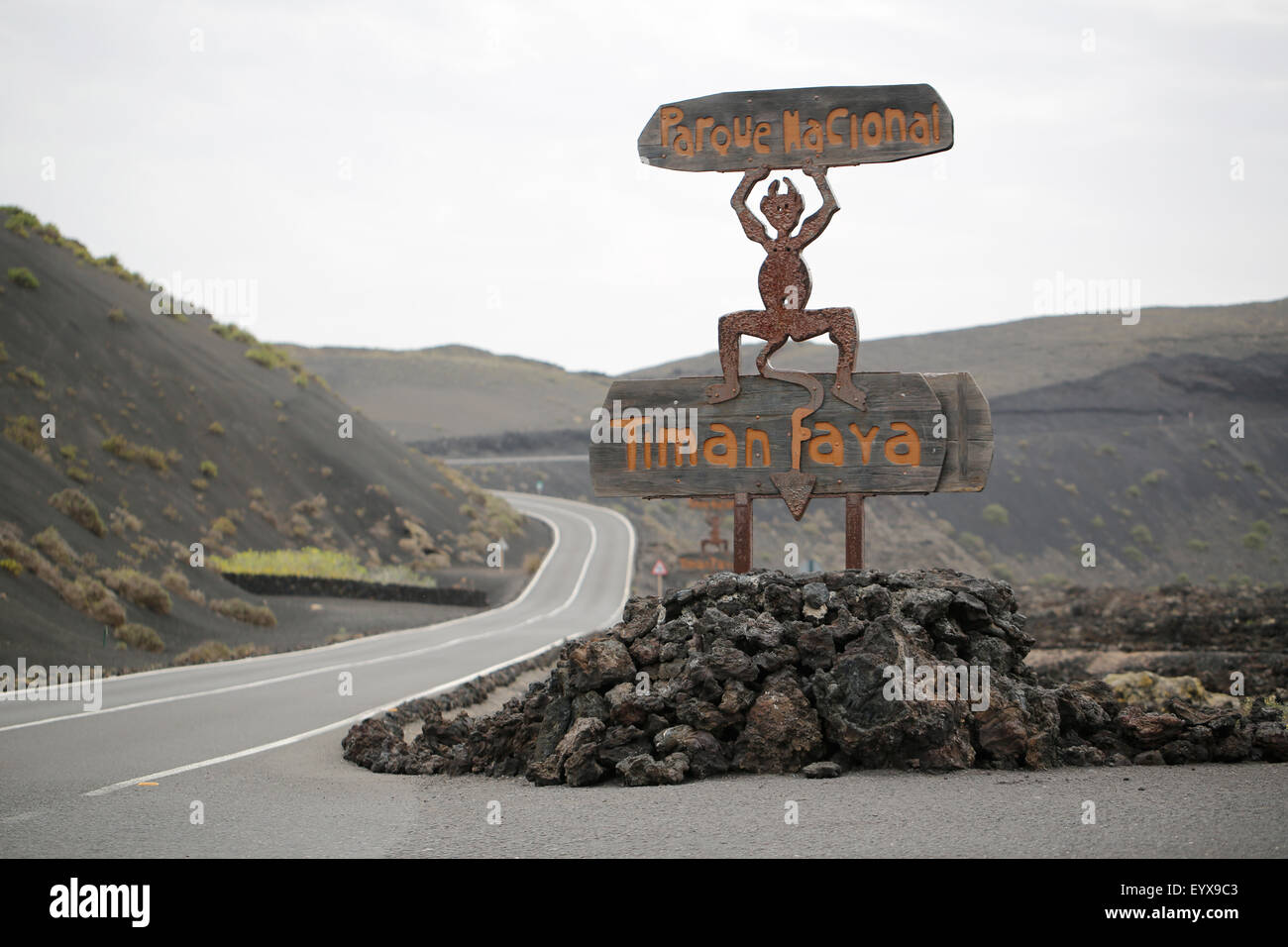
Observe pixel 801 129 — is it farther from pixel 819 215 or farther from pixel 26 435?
pixel 26 435

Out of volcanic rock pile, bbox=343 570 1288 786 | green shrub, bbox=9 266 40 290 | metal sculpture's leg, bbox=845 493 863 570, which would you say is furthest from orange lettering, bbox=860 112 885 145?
green shrub, bbox=9 266 40 290

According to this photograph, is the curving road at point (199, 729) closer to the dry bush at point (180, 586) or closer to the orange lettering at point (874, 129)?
the dry bush at point (180, 586)

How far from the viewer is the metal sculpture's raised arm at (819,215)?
340 inches

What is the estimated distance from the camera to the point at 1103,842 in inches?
192

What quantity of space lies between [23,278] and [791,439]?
1405 inches

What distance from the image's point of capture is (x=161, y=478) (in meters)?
33.9

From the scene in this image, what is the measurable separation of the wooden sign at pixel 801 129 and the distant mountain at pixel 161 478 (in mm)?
14310

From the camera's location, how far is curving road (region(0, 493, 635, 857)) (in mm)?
6176

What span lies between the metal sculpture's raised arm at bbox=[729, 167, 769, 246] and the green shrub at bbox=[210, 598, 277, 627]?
2135cm

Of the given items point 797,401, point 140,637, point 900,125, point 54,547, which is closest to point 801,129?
point 900,125

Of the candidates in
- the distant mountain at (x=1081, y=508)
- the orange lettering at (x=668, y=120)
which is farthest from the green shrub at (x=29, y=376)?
the orange lettering at (x=668, y=120)

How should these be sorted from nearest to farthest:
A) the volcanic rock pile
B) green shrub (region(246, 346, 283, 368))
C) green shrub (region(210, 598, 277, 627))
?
the volcanic rock pile → green shrub (region(210, 598, 277, 627)) → green shrub (region(246, 346, 283, 368))

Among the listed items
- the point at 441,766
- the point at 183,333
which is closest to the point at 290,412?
the point at 183,333

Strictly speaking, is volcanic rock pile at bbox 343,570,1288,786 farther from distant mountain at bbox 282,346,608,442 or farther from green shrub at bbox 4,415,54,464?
distant mountain at bbox 282,346,608,442
